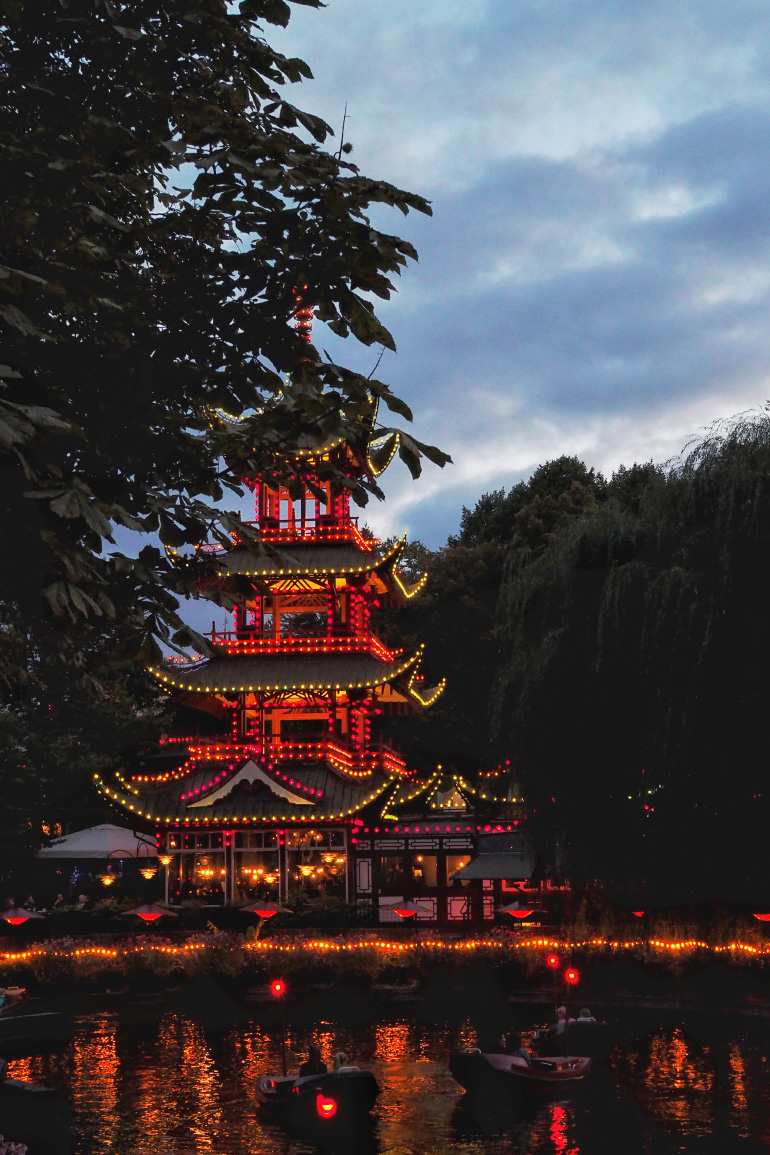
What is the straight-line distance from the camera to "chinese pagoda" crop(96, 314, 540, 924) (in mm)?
39875

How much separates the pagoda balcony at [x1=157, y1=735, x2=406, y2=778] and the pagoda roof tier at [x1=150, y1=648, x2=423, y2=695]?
183 cm

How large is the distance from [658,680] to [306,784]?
15.9 m

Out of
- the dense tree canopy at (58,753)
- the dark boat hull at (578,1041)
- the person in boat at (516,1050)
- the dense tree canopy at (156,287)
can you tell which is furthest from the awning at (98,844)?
Result: the dense tree canopy at (156,287)

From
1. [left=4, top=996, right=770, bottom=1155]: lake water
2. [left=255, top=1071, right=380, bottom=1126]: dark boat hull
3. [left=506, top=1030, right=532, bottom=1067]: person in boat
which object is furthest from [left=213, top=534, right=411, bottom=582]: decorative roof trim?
[left=255, top=1071, right=380, bottom=1126]: dark boat hull

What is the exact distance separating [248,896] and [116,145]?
111 ft

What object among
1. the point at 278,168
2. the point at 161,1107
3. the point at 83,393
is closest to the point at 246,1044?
the point at 161,1107

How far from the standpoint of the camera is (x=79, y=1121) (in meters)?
19.4

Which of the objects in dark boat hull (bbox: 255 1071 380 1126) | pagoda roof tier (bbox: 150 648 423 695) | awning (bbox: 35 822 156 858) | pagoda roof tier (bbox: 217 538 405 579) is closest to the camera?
dark boat hull (bbox: 255 1071 380 1126)

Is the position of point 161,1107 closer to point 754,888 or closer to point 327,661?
point 754,888

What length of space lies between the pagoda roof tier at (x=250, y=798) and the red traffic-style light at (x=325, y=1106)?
67.9 feet

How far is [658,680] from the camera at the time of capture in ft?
91.4

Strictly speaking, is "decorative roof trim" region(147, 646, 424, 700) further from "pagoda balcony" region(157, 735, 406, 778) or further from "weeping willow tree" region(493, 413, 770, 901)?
"weeping willow tree" region(493, 413, 770, 901)

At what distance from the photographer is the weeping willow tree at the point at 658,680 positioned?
27.0 metres

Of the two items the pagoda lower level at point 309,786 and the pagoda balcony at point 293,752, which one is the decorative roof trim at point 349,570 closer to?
the pagoda lower level at point 309,786
